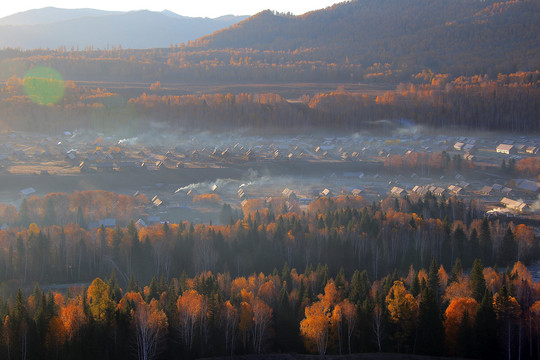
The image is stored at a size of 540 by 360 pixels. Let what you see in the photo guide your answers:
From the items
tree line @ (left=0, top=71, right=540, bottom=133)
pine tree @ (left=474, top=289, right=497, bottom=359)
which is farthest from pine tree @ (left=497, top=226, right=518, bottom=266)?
tree line @ (left=0, top=71, right=540, bottom=133)

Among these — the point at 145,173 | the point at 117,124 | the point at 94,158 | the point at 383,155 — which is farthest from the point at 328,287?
the point at 117,124

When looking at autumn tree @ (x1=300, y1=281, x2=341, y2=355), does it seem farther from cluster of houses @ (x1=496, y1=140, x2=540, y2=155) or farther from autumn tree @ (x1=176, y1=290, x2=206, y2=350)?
cluster of houses @ (x1=496, y1=140, x2=540, y2=155)

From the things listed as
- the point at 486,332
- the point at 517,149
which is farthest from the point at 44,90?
the point at 486,332

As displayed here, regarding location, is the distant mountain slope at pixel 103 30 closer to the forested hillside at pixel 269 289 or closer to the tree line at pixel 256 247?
the tree line at pixel 256 247

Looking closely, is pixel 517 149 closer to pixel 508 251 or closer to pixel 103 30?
pixel 508 251

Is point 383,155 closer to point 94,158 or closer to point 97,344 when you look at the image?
point 94,158

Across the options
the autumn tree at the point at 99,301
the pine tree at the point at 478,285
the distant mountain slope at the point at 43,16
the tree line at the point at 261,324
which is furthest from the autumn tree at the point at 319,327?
the distant mountain slope at the point at 43,16
